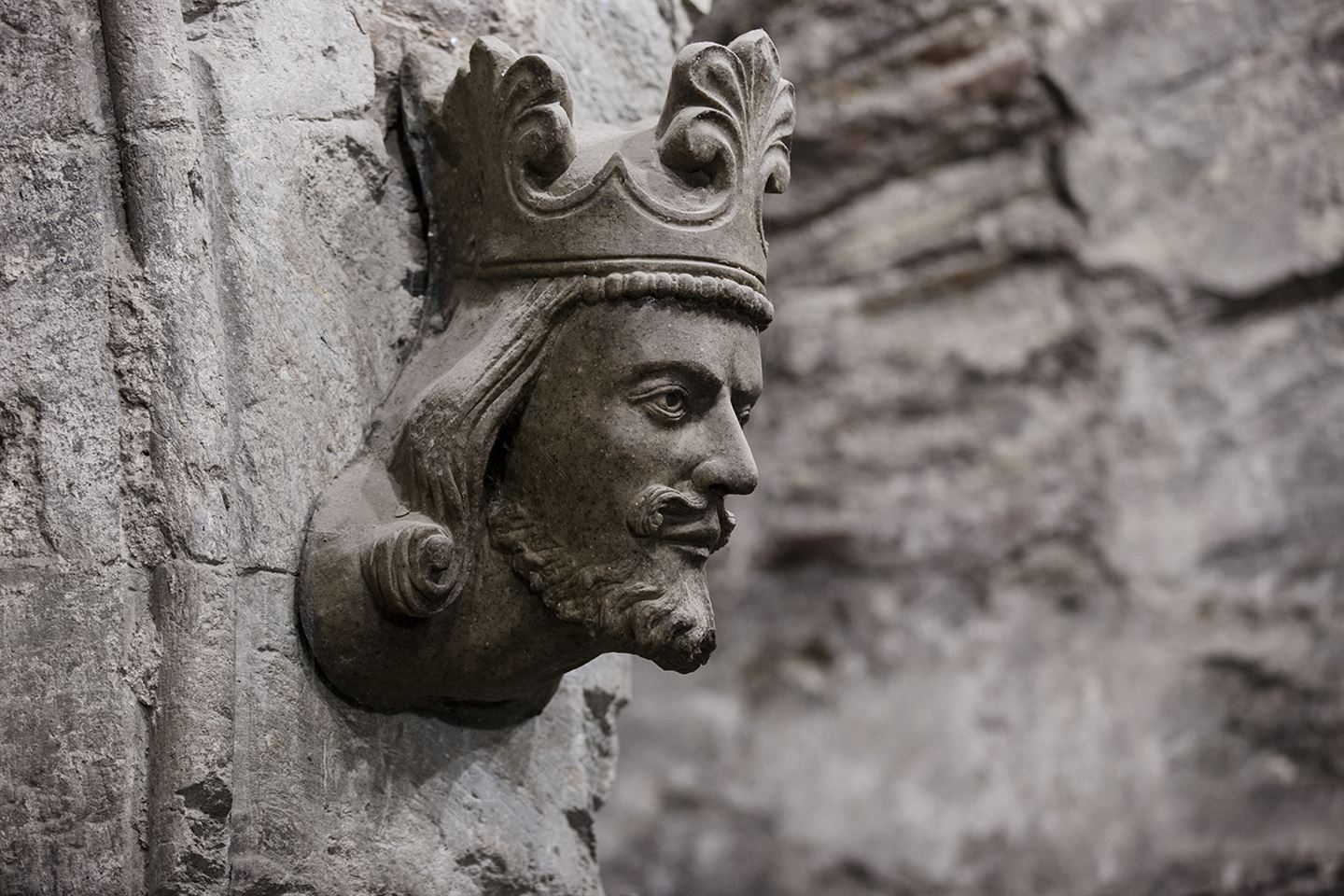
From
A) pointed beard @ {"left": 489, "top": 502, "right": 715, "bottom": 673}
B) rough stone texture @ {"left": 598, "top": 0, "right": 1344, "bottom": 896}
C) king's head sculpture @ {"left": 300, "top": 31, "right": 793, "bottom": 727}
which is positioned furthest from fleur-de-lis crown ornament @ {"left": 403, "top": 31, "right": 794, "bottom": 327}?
rough stone texture @ {"left": 598, "top": 0, "right": 1344, "bottom": 896}

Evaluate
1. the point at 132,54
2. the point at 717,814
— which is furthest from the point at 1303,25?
the point at 132,54

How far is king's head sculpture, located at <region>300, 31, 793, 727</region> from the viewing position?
135 centimetres

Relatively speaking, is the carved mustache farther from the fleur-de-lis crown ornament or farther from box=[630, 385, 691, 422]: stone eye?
the fleur-de-lis crown ornament

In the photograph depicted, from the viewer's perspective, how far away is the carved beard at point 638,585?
1.34m

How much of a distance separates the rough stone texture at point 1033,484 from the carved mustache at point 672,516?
89.2 inches

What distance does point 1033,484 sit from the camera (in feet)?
11.5

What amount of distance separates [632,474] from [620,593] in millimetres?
102

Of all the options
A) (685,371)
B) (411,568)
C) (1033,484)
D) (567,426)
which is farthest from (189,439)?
(1033,484)

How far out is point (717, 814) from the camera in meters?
3.61

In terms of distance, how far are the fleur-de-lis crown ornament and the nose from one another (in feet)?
0.35

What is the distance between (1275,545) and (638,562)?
236cm

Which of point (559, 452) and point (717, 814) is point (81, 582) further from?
point (717, 814)

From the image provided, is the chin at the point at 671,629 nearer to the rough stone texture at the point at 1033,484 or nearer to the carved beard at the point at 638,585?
the carved beard at the point at 638,585

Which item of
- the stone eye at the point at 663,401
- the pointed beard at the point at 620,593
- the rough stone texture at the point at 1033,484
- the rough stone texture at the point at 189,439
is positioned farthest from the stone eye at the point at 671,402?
the rough stone texture at the point at 1033,484
